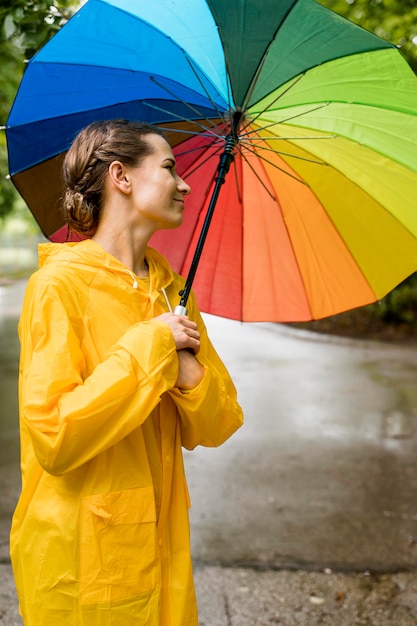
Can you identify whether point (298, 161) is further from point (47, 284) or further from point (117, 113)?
point (47, 284)

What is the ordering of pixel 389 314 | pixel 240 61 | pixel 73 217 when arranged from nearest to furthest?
pixel 73 217, pixel 240 61, pixel 389 314

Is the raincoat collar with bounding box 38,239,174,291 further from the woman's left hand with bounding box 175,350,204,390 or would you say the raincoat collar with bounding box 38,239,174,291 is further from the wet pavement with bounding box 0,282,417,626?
the wet pavement with bounding box 0,282,417,626

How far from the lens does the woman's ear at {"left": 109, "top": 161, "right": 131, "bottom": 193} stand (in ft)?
6.63

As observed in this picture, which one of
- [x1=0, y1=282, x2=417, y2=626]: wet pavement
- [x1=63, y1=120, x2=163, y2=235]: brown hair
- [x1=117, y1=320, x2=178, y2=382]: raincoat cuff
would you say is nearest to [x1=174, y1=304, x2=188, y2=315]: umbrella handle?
[x1=117, y1=320, x2=178, y2=382]: raincoat cuff

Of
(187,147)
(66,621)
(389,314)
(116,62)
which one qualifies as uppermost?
(116,62)

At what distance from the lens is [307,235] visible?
2779 mm

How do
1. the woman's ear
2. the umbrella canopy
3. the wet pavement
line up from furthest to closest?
the wet pavement → the umbrella canopy → the woman's ear

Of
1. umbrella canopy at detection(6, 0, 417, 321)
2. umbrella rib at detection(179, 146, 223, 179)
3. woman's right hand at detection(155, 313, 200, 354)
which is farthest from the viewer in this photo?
umbrella rib at detection(179, 146, 223, 179)

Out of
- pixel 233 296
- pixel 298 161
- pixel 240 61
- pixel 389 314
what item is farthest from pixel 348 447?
pixel 389 314

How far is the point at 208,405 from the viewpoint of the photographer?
6.59 ft

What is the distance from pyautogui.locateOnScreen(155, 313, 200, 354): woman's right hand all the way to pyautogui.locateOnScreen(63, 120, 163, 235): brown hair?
39cm

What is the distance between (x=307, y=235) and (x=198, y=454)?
394cm

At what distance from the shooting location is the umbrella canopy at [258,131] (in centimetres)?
226

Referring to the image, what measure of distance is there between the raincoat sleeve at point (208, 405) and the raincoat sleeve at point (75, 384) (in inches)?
5.5
